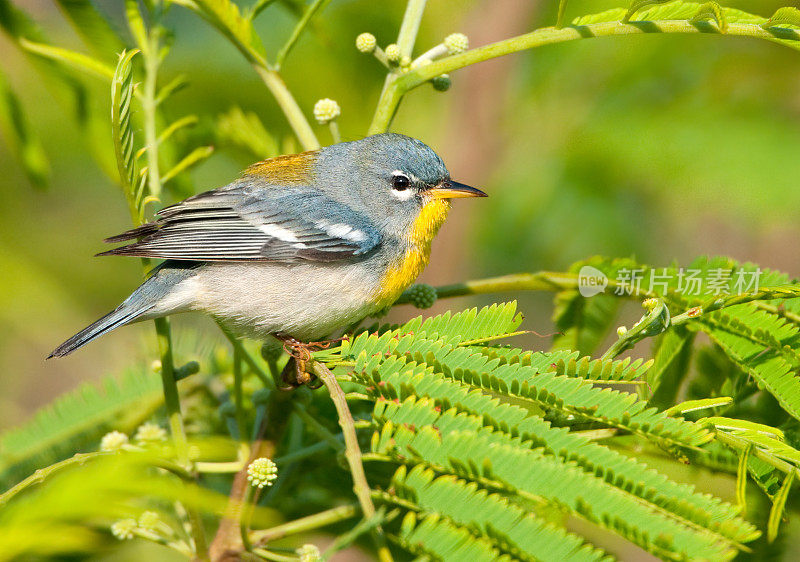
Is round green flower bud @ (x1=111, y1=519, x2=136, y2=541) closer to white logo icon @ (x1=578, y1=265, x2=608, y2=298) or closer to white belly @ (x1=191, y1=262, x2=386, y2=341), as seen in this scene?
white belly @ (x1=191, y1=262, x2=386, y2=341)

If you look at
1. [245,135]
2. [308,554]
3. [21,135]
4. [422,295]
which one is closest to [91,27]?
[21,135]

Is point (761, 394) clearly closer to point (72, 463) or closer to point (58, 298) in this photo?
point (72, 463)

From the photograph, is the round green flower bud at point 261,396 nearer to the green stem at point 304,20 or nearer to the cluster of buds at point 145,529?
the cluster of buds at point 145,529

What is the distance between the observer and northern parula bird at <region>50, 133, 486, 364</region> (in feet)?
10.1

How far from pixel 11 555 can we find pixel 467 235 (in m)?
4.63

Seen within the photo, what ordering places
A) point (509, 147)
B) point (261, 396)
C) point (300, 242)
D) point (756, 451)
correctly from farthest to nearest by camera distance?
point (509, 147) < point (300, 242) < point (261, 396) < point (756, 451)

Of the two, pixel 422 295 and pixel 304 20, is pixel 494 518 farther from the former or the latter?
pixel 304 20

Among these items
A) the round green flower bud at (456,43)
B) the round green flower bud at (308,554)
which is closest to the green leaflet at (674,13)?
the round green flower bud at (456,43)

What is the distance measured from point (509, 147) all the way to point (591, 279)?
3081 mm

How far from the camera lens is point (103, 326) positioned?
299cm

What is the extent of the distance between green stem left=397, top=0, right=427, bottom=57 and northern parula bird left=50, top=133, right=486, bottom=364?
0.50 meters

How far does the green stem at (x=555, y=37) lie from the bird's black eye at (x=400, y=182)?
0.96 metres

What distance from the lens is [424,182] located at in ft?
11.9

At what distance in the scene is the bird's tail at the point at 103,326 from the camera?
113 inches
